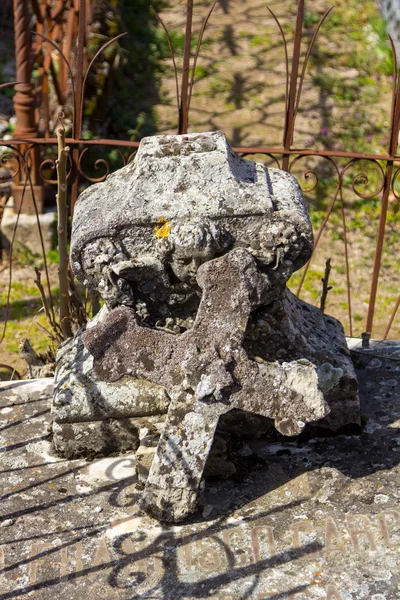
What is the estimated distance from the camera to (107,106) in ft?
30.4

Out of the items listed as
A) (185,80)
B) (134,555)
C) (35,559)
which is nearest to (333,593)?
(134,555)

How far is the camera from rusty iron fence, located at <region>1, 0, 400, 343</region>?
4.20 meters

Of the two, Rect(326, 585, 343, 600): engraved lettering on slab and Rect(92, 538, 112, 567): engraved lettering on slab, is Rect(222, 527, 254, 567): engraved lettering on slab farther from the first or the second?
Rect(92, 538, 112, 567): engraved lettering on slab

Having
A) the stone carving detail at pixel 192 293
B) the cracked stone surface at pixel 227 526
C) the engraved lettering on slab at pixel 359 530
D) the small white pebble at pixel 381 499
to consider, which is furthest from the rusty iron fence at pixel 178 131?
the engraved lettering on slab at pixel 359 530

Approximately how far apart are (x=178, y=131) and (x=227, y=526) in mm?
2139

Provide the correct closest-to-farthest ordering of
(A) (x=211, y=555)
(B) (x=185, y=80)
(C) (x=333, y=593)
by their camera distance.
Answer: (C) (x=333, y=593)
(A) (x=211, y=555)
(B) (x=185, y=80)

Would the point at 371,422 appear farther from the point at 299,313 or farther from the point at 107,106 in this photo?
the point at 107,106

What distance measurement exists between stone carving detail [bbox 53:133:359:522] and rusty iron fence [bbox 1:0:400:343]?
84 centimetres

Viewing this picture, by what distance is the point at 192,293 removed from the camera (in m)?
3.25

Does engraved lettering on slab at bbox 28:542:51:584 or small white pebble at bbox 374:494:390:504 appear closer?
→ engraved lettering on slab at bbox 28:542:51:584

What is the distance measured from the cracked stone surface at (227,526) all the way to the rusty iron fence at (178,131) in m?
1.05

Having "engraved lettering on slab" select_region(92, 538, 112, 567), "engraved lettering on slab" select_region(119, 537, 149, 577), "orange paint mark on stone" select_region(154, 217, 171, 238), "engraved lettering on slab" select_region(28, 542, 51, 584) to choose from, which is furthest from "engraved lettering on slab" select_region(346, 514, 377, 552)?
"orange paint mark on stone" select_region(154, 217, 171, 238)

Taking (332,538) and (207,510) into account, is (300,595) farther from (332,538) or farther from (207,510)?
(207,510)

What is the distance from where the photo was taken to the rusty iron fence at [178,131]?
4195 millimetres
